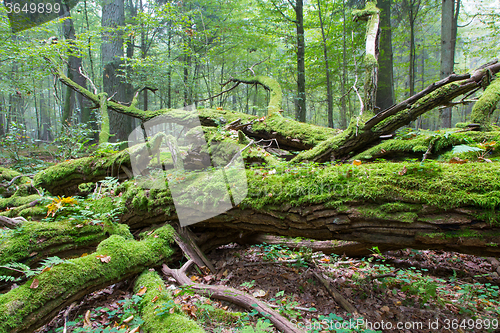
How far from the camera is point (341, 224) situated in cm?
220

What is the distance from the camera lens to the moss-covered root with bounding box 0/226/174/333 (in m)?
1.69

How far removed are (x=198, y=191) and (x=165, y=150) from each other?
10.0 feet

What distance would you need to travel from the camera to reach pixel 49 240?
2.61 metres

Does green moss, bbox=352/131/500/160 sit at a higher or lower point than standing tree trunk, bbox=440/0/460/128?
lower

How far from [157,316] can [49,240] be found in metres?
1.76

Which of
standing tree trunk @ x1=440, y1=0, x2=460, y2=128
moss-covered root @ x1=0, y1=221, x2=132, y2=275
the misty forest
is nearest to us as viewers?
the misty forest

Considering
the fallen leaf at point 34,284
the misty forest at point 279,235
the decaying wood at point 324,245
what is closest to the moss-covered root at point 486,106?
the misty forest at point 279,235

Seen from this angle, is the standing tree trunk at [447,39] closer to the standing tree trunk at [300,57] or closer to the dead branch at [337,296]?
the standing tree trunk at [300,57]

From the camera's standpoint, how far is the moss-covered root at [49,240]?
2.40 m

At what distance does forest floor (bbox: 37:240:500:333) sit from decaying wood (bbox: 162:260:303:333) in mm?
69

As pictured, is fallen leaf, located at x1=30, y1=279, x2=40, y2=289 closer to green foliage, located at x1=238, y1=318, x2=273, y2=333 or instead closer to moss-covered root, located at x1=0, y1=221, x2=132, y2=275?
moss-covered root, located at x1=0, y1=221, x2=132, y2=275

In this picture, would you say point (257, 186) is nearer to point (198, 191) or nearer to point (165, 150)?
point (198, 191)

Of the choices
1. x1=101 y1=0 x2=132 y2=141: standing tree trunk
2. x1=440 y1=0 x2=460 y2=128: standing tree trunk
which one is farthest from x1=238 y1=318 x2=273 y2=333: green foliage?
x1=101 y1=0 x2=132 y2=141: standing tree trunk

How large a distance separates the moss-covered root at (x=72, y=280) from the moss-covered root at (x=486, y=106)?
5.26 meters
